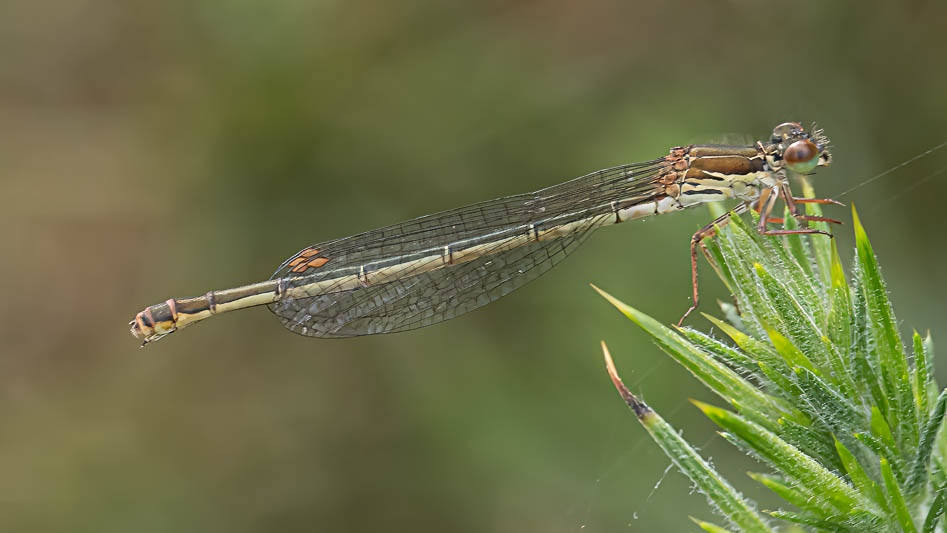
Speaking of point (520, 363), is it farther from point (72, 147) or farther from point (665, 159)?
point (72, 147)

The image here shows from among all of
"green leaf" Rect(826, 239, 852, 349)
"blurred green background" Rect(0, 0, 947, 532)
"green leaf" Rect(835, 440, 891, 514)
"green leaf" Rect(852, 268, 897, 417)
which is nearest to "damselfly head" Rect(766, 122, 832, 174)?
"blurred green background" Rect(0, 0, 947, 532)

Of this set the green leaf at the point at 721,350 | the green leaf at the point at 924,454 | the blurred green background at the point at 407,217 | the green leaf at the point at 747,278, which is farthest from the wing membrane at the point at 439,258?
the green leaf at the point at 924,454

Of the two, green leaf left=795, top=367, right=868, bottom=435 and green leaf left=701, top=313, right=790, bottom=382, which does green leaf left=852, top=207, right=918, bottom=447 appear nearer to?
green leaf left=795, top=367, right=868, bottom=435

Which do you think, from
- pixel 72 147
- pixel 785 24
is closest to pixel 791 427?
pixel 785 24

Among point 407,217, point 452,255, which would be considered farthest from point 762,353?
point 407,217

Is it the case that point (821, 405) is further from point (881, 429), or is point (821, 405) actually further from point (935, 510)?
point (935, 510)

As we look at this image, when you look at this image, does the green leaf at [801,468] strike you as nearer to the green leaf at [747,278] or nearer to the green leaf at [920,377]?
the green leaf at [920,377]
